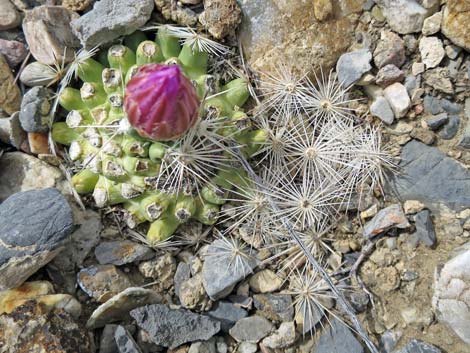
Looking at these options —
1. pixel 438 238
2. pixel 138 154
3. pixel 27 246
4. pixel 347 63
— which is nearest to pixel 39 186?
pixel 27 246

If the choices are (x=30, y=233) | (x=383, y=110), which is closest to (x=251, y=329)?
(x=30, y=233)

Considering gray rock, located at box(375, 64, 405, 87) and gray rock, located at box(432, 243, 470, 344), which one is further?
gray rock, located at box(375, 64, 405, 87)

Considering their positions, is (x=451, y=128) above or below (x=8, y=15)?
below

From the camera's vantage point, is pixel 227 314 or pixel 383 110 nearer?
pixel 227 314

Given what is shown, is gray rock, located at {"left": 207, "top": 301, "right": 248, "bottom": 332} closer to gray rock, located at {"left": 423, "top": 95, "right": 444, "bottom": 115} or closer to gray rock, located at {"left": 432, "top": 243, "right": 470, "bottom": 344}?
gray rock, located at {"left": 432, "top": 243, "right": 470, "bottom": 344}

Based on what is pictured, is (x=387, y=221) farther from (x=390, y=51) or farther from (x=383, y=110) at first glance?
(x=390, y=51)

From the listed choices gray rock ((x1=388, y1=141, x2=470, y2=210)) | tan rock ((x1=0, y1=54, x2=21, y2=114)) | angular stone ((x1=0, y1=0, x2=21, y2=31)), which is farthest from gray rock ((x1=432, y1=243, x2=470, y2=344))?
angular stone ((x1=0, y1=0, x2=21, y2=31))

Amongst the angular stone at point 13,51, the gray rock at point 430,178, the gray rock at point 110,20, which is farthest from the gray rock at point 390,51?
the angular stone at point 13,51
